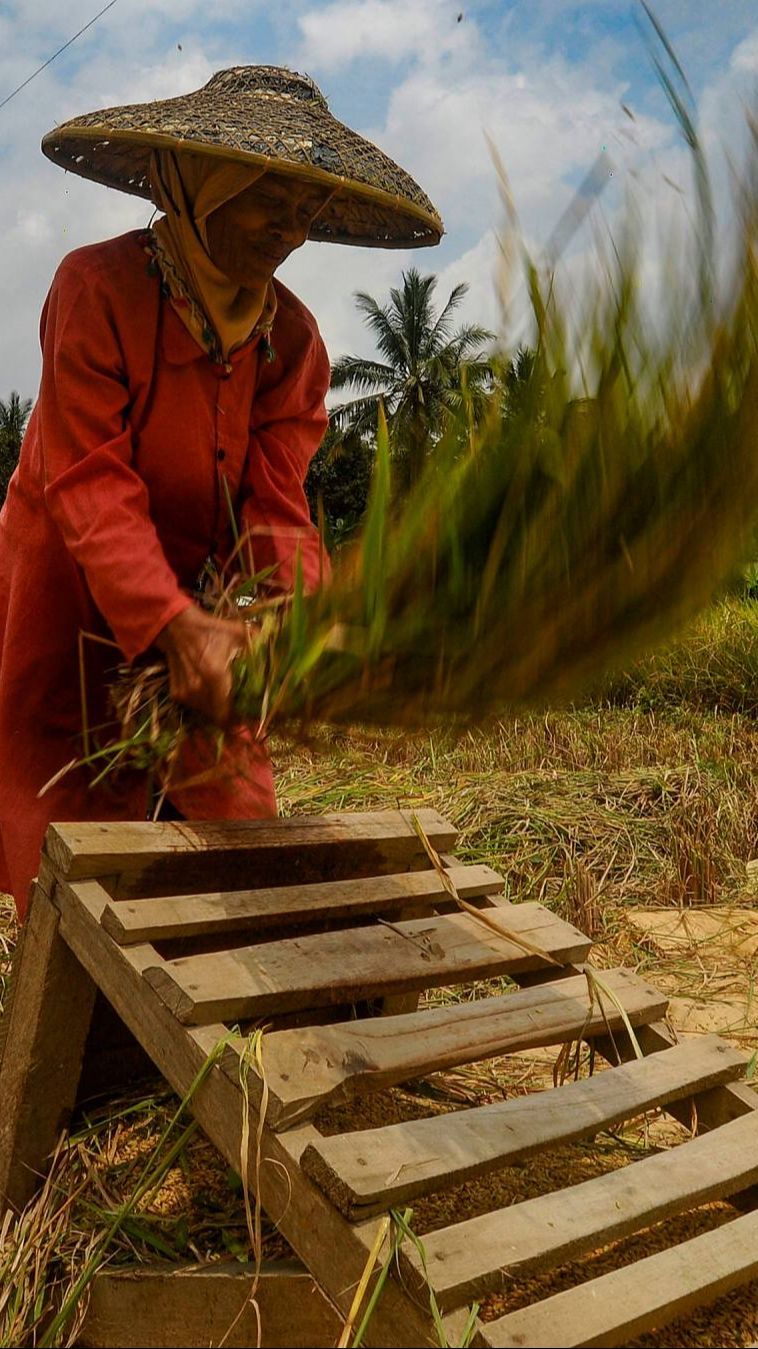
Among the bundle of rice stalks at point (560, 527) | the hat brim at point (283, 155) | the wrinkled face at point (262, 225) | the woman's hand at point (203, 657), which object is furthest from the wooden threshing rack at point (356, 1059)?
the hat brim at point (283, 155)

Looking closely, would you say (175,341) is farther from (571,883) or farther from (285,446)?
(571,883)

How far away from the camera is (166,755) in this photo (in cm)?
184

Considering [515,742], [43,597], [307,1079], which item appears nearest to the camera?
[307,1079]

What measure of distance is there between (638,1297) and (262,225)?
1563mm

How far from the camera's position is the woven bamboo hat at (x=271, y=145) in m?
1.76

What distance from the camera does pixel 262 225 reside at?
1870 mm

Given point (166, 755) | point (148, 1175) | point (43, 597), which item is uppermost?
point (43, 597)

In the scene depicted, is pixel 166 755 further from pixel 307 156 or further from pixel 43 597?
pixel 307 156

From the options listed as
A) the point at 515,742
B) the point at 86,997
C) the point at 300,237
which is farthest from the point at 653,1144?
the point at 515,742

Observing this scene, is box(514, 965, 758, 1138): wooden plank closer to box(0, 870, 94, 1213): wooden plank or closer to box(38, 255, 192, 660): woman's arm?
→ box(0, 870, 94, 1213): wooden plank

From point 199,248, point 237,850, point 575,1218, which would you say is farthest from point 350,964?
point 199,248

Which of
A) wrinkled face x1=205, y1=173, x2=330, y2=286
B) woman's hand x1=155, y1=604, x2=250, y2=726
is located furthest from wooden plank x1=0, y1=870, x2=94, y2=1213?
wrinkled face x1=205, y1=173, x2=330, y2=286

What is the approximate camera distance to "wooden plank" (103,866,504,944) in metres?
1.79

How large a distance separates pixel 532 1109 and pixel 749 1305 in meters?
0.37
